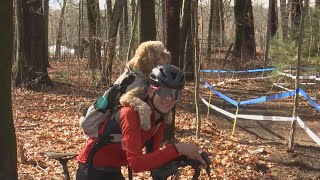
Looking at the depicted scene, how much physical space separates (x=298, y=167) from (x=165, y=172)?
4798 mm

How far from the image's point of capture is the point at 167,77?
2.77 m

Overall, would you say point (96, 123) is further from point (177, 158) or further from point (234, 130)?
point (234, 130)

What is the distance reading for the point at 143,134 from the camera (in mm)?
2943

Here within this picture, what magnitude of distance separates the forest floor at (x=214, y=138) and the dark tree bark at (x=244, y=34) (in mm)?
8837

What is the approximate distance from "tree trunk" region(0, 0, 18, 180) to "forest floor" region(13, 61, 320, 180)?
2503 millimetres

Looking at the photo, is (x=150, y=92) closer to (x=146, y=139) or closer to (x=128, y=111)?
(x=128, y=111)

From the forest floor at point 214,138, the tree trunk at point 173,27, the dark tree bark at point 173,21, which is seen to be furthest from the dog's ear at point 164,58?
the dark tree bark at point 173,21

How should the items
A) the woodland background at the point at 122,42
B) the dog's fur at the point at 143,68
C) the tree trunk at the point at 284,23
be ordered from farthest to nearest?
1. the tree trunk at the point at 284,23
2. the woodland background at the point at 122,42
3. the dog's fur at the point at 143,68

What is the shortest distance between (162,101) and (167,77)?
0.15 meters

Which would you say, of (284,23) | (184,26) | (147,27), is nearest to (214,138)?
(147,27)

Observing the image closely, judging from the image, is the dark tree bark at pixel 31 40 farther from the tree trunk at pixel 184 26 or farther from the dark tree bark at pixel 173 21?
the tree trunk at pixel 184 26

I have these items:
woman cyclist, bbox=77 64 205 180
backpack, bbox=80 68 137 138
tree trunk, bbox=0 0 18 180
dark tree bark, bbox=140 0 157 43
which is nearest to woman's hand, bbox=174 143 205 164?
woman cyclist, bbox=77 64 205 180

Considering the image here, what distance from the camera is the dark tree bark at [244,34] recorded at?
24.3 metres

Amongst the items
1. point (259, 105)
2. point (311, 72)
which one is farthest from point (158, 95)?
point (311, 72)
